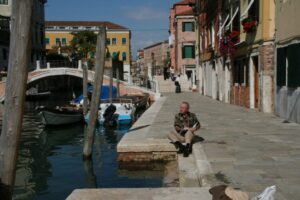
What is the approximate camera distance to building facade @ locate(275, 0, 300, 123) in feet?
42.8

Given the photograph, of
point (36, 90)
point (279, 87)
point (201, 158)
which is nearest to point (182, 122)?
point (201, 158)

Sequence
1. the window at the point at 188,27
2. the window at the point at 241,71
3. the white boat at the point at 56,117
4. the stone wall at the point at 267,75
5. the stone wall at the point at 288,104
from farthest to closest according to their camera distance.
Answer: the window at the point at 188,27 < the white boat at the point at 56,117 < the window at the point at 241,71 < the stone wall at the point at 267,75 < the stone wall at the point at 288,104

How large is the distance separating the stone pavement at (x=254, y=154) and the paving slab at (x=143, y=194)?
2.04 feet

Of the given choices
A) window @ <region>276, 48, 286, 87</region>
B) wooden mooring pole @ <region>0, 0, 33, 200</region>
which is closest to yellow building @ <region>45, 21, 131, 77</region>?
window @ <region>276, 48, 286, 87</region>

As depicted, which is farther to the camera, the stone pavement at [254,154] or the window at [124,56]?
the window at [124,56]

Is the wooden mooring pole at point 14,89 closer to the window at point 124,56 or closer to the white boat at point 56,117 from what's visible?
the white boat at point 56,117

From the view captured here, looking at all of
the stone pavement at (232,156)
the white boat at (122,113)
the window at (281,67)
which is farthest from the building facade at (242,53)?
the white boat at (122,113)

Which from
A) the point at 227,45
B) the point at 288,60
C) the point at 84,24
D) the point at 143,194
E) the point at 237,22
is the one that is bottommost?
the point at 143,194

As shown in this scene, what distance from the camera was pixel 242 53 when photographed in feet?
65.7

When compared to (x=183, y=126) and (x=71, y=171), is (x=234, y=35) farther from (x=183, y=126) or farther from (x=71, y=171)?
(x=183, y=126)

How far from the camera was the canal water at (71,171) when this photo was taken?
31.3 feet

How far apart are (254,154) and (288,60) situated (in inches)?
236

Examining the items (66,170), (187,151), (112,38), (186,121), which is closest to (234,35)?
(66,170)

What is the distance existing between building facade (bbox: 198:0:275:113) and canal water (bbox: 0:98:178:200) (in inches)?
227
